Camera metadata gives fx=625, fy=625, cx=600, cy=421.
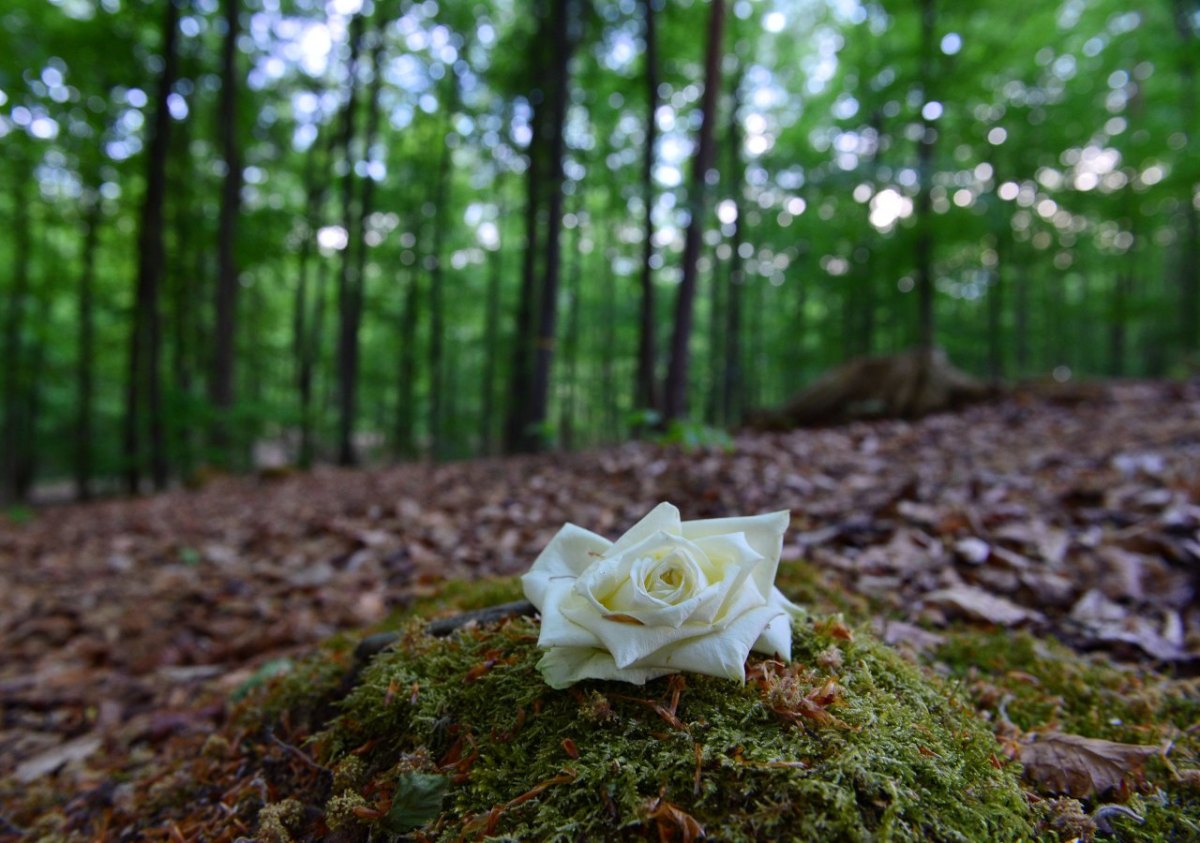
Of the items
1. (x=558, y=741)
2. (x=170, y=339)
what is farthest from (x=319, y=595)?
(x=170, y=339)

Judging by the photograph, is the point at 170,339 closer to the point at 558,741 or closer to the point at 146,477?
the point at 146,477

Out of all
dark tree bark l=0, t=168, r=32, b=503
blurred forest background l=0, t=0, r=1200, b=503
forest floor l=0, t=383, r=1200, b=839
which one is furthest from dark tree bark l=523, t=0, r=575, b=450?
dark tree bark l=0, t=168, r=32, b=503

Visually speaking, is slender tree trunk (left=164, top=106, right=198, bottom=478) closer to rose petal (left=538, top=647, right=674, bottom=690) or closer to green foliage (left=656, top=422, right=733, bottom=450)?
green foliage (left=656, top=422, right=733, bottom=450)

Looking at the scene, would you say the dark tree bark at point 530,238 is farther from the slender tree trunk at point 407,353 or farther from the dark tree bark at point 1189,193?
the dark tree bark at point 1189,193

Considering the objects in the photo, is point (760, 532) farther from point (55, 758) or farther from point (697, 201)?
point (697, 201)

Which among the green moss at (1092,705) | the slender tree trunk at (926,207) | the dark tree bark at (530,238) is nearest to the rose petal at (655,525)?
the green moss at (1092,705)
